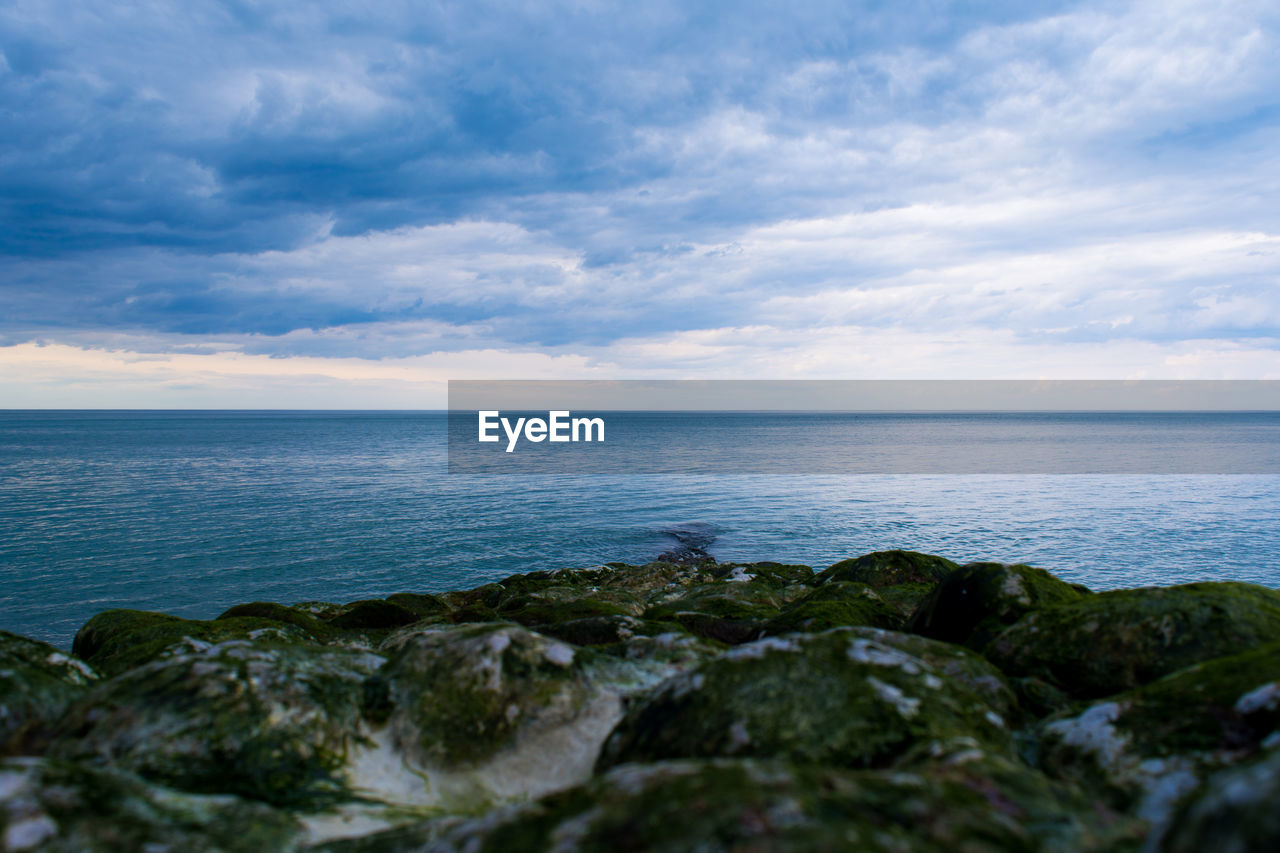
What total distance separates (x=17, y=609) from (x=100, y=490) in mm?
45178

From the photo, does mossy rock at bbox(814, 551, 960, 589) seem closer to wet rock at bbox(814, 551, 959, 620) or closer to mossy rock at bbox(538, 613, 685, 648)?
wet rock at bbox(814, 551, 959, 620)

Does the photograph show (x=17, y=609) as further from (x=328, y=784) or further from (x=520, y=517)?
(x=328, y=784)

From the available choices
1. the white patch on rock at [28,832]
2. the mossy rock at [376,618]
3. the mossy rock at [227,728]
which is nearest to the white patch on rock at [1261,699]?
the mossy rock at [227,728]

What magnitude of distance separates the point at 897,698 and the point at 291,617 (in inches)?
861

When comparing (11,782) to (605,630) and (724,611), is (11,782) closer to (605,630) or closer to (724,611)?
(605,630)

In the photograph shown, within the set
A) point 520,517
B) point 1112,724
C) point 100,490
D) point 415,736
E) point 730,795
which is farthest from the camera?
point 100,490

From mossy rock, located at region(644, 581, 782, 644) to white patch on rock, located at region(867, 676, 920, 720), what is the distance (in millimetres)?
6722

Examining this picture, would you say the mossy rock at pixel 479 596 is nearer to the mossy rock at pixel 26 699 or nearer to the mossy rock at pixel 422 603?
the mossy rock at pixel 422 603

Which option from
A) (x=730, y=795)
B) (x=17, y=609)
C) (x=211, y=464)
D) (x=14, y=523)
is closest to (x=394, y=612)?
(x=730, y=795)

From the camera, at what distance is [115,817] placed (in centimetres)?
496

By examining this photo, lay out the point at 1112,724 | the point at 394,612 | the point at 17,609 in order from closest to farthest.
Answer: the point at 1112,724
the point at 394,612
the point at 17,609

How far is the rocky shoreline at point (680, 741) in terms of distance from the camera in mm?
4371

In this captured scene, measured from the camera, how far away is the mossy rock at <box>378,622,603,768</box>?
7.68m

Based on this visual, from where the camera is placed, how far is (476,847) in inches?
179
